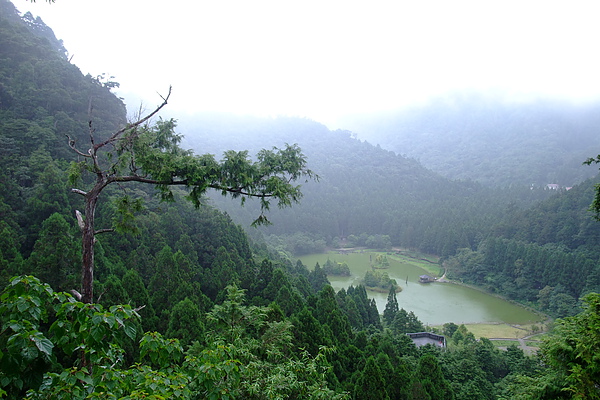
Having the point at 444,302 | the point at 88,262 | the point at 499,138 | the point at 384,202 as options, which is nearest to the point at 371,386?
the point at 88,262

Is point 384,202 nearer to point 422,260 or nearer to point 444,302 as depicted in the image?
point 422,260

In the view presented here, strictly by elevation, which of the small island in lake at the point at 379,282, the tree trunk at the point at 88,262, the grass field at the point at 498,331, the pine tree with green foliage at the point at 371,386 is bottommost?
the small island in lake at the point at 379,282

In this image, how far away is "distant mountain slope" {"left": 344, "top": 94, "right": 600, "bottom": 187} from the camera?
9519 centimetres

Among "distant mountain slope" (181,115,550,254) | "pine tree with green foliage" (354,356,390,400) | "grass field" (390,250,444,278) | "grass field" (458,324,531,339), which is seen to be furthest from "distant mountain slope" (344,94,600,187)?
"pine tree with green foliage" (354,356,390,400)

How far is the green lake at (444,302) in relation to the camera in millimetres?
27370

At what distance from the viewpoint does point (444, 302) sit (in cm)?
3105

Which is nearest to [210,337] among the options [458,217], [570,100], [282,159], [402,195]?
[282,159]

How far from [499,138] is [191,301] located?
143447 millimetres

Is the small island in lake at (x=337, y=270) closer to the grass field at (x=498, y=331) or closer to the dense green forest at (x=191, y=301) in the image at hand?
the dense green forest at (x=191, y=301)

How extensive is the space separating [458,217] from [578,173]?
50.2m

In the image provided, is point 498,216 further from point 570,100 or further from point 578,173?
point 570,100

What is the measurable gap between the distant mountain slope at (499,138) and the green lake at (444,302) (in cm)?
6336

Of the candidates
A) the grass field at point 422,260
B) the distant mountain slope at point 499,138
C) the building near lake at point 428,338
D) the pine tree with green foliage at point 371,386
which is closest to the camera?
the pine tree with green foliage at point 371,386

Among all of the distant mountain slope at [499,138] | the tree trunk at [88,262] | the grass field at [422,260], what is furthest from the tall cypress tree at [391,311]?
the distant mountain slope at [499,138]
